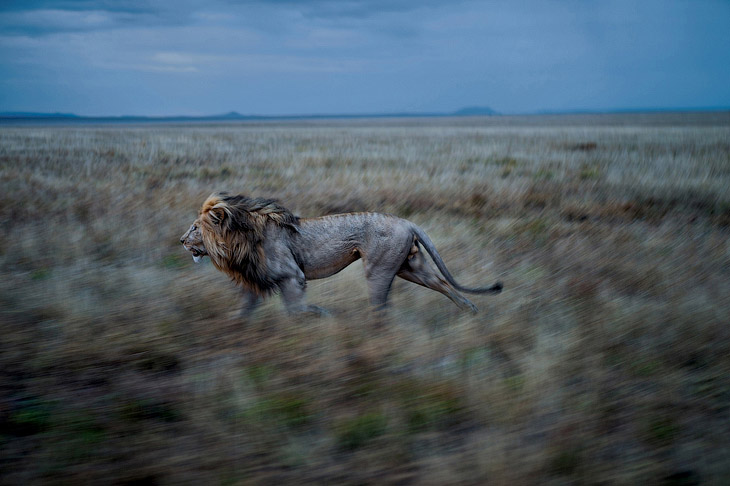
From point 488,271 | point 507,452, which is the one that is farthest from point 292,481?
point 488,271

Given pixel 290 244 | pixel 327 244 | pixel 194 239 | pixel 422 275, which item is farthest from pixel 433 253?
pixel 194 239

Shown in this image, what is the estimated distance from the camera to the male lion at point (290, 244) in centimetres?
504

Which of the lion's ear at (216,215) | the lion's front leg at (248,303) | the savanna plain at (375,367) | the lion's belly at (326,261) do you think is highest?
the lion's ear at (216,215)

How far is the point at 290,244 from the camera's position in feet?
16.9

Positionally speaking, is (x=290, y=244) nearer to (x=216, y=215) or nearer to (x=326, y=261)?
(x=326, y=261)

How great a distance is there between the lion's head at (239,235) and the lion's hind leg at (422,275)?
1.12 metres

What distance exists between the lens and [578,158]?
69.8 feet

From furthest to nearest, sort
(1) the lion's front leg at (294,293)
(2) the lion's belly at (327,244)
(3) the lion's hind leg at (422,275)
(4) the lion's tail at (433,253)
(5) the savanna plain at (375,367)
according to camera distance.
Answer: (3) the lion's hind leg at (422,275), (4) the lion's tail at (433,253), (2) the lion's belly at (327,244), (1) the lion's front leg at (294,293), (5) the savanna plain at (375,367)

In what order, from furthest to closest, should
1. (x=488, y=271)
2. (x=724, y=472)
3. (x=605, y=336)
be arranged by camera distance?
(x=488, y=271) → (x=605, y=336) → (x=724, y=472)

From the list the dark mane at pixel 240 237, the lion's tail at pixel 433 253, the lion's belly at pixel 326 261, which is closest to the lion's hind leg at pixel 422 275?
the lion's tail at pixel 433 253

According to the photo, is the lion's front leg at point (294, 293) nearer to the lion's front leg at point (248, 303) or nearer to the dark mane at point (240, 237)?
the dark mane at point (240, 237)

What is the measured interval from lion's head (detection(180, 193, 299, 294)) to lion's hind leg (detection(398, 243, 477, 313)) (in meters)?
1.12

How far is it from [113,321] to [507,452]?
3.76 m

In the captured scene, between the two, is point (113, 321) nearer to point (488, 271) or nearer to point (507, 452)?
point (507, 452)
